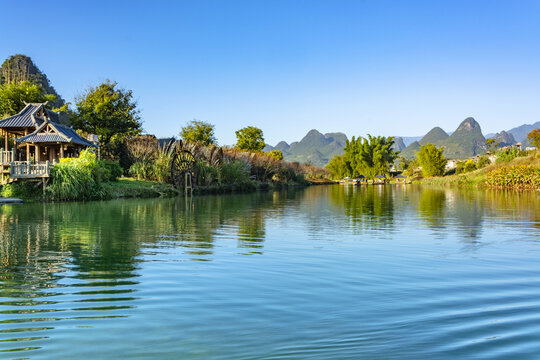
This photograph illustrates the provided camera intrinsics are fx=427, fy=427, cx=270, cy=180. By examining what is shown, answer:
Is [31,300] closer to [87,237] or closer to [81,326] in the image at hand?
[81,326]

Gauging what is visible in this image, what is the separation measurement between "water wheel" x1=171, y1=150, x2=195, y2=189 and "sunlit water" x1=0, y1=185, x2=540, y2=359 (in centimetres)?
2081

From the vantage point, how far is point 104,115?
3888 cm

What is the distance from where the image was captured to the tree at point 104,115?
38.8m

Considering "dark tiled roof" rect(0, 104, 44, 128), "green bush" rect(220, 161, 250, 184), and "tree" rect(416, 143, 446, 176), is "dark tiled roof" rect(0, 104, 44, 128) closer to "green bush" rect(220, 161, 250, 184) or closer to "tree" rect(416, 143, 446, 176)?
"green bush" rect(220, 161, 250, 184)

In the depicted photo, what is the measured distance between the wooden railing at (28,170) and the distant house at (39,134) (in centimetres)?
321

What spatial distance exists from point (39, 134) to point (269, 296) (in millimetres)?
27044

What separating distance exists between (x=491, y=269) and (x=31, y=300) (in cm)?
589

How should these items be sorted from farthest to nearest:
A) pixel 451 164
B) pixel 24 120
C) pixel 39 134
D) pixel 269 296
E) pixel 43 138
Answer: pixel 451 164, pixel 24 120, pixel 39 134, pixel 43 138, pixel 269 296

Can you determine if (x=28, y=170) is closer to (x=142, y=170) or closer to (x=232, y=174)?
(x=142, y=170)

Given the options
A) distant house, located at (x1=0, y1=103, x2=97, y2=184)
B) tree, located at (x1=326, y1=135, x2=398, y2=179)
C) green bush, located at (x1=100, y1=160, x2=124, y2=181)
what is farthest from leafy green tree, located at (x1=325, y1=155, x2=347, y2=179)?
green bush, located at (x1=100, y1=160, x2=124, y2=181)

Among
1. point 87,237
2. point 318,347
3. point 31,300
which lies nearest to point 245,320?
point 318,347

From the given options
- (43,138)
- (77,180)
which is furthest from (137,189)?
(43,138)

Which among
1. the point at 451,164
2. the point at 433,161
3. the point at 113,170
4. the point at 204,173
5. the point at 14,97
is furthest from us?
the point at 451,164

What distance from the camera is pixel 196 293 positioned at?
474 centimetres
